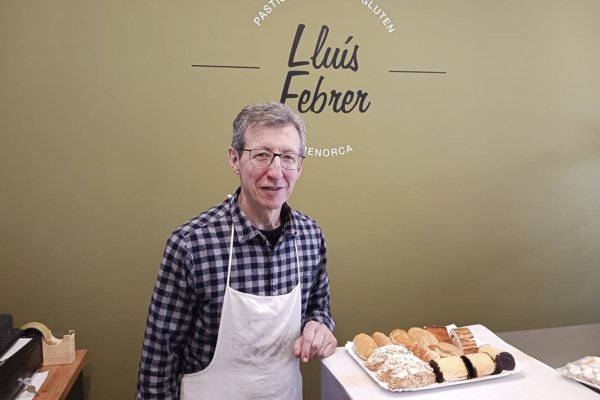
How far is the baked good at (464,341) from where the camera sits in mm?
1552

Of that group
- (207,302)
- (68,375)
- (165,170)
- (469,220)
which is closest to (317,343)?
(207,302)

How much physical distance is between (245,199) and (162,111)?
95cm

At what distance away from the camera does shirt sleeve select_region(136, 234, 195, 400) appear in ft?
4.47

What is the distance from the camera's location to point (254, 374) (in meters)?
1.46

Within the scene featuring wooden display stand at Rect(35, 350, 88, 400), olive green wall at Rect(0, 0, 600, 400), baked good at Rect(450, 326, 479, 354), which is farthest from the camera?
olive green wall at Rect(0, 0, 600, 400)

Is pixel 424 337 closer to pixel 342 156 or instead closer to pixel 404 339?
pixel 404 339

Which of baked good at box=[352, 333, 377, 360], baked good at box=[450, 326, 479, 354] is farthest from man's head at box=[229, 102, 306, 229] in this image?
baked good at box=[450, 326, 479, 354]

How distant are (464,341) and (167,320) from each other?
3.05 feet

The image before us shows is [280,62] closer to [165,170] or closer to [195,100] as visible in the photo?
[195,100]

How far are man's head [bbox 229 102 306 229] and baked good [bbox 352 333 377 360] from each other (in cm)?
53

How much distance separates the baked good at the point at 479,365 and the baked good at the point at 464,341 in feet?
0.38

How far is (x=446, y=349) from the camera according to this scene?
1.55 meters

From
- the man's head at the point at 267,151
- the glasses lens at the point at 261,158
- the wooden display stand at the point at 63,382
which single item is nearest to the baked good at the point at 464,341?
the man's head at the point at 267,151

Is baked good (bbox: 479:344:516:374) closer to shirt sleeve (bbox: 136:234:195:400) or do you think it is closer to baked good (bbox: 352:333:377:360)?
baked good (bbox: 352:333:377:360)
